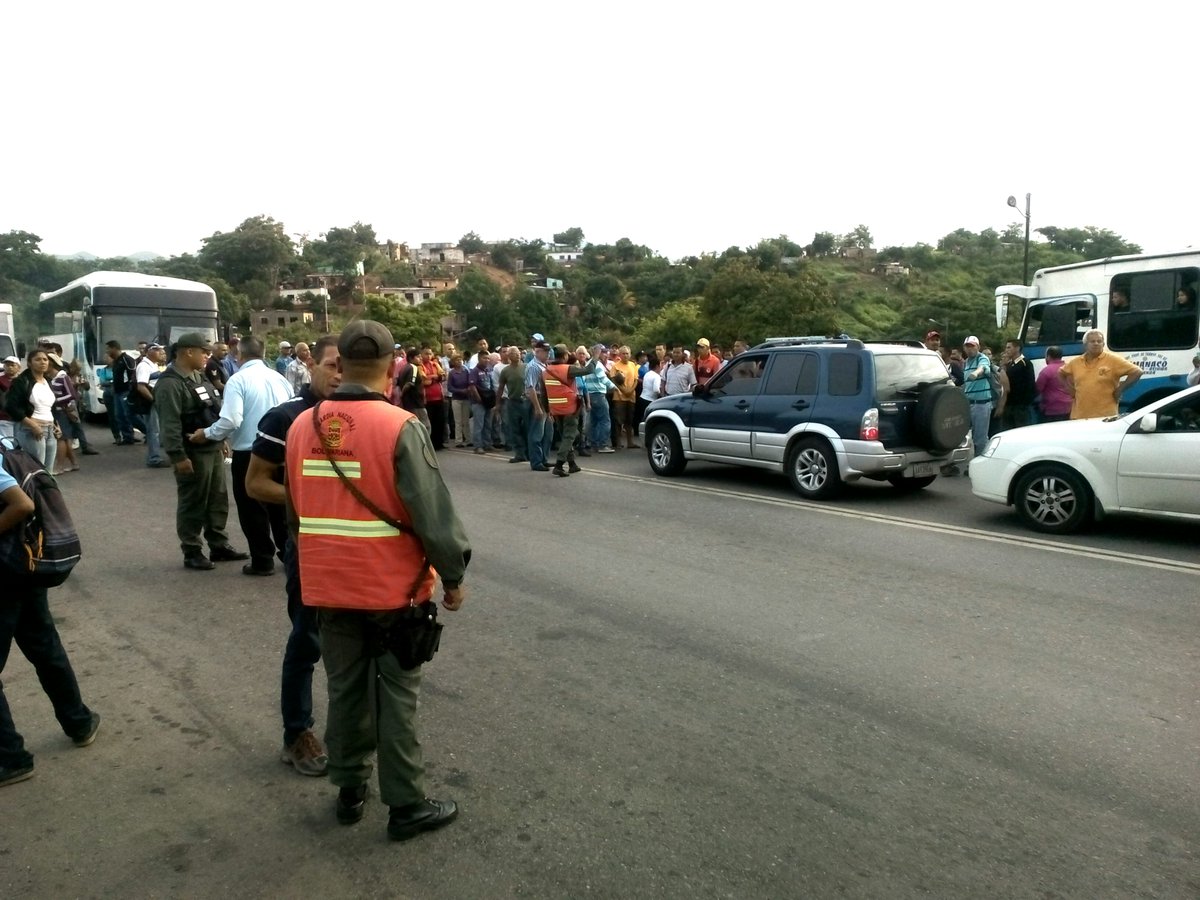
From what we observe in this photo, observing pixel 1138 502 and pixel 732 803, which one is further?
pixel 1138 502

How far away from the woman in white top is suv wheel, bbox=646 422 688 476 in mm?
7646

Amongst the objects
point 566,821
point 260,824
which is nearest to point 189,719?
point 260,824

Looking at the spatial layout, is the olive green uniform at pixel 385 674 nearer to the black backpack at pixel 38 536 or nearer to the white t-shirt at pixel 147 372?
the black backpack at pixel 38 536

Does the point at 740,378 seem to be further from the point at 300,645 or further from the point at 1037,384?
the point at 300,645

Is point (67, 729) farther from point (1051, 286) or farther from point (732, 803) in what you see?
point (1051, 286)

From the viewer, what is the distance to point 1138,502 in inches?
320

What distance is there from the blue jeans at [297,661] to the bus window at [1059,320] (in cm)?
1572

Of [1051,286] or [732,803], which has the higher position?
[1051,286]

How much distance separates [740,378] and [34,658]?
9.21 metres

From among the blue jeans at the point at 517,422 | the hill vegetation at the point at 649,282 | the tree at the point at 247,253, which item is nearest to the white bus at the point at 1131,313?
the blue jeans at the point at 517,422

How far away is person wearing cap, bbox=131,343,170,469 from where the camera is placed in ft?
47.1

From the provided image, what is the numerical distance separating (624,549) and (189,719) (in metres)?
4.26

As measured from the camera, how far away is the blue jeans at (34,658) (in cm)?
391

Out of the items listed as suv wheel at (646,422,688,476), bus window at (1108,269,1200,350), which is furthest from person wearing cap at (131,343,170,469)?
bus window at (1108,269,1200,350)
